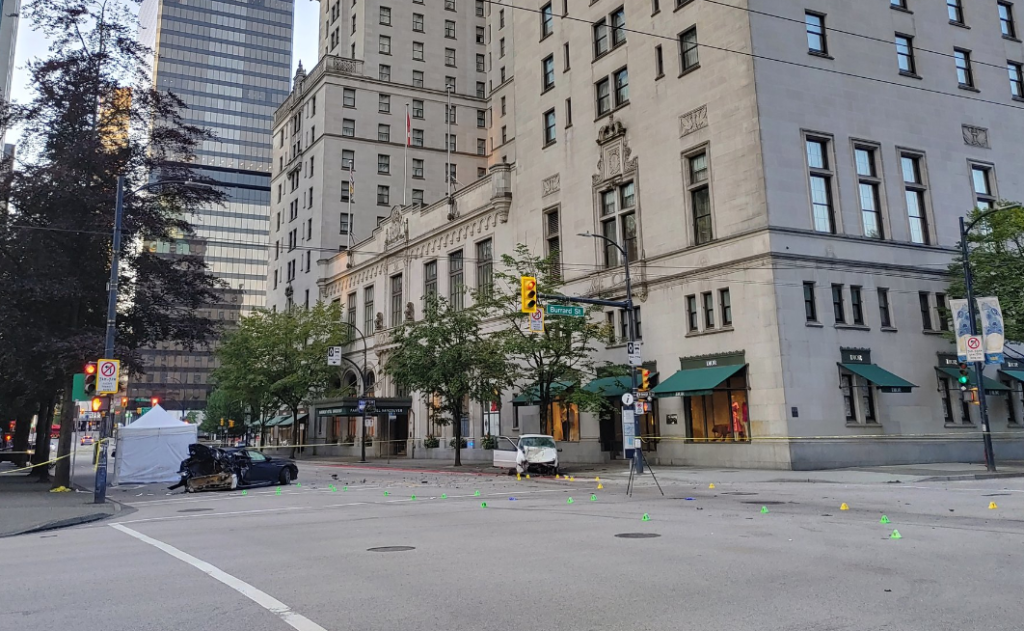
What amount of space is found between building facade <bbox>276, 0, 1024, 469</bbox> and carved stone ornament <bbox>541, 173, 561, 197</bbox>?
4.72 feet

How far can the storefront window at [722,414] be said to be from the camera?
3128 cm

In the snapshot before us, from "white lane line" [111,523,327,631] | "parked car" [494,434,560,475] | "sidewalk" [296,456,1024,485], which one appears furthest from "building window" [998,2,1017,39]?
"white lane line" [111,523,327,631]

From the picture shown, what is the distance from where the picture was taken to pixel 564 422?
1630 inches

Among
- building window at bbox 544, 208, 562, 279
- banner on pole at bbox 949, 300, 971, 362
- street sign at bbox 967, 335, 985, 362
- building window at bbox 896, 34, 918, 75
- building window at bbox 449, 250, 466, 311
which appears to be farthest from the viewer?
building window at bbox 449, 250, 466, 311

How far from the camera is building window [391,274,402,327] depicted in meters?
60.4

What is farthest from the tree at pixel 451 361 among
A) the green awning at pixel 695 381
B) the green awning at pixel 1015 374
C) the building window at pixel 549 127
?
the green awning at pixel 1015 374

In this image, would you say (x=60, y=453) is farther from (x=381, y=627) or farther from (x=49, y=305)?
(x=381, y=627)

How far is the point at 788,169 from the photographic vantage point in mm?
31656

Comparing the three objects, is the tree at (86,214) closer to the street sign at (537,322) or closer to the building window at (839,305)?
the street sign at (537,322)

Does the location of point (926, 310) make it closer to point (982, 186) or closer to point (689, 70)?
point (982, 186)

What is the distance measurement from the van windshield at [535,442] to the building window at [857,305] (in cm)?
1396

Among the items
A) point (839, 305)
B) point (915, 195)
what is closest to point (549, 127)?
point (915, 195)

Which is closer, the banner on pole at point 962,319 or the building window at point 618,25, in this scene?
the banner on pole at point 962,319

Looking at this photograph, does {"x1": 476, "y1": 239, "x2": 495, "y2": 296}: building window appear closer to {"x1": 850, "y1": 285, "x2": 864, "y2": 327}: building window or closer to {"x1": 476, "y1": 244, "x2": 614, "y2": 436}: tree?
{"x1": 476, "y1": 244, "x2": 614, "y2": 436}: tree
